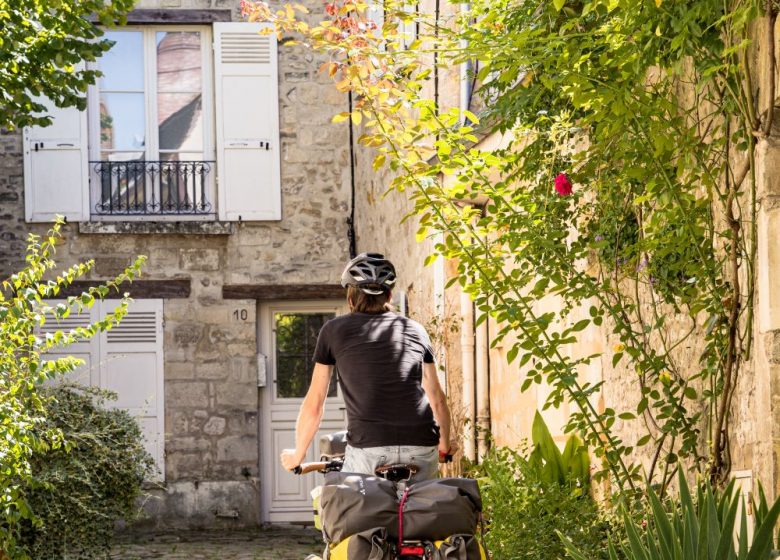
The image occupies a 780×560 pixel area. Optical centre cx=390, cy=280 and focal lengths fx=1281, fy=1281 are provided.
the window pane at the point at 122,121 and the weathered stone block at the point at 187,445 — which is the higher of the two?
the window pane at the point at 122,121

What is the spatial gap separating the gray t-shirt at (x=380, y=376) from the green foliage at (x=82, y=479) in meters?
3.80

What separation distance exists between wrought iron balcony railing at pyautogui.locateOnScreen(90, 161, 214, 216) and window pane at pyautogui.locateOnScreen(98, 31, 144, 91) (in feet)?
2.76

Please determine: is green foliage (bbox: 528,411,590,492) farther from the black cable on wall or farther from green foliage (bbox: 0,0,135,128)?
the black cable on wall

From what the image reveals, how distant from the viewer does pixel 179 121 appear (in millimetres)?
12766

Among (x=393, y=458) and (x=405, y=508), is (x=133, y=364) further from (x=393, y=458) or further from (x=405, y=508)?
(x=405, y=508)

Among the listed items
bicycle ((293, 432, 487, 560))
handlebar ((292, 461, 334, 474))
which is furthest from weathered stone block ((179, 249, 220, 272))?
bicycle ((293, 432, 487, 560))

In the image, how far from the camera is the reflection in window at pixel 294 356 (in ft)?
42.7

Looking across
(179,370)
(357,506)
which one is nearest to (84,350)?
(179,370)

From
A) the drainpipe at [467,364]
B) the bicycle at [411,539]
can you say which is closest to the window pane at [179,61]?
the drainpipe at [467,364]

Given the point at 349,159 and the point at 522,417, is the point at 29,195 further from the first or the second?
the point at 522,417

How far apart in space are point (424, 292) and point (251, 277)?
3896 mm

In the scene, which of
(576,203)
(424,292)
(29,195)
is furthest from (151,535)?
(576,203)

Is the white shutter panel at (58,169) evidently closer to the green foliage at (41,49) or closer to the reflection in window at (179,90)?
the reflection in window at (179,90)

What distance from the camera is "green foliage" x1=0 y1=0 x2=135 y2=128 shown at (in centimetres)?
743
